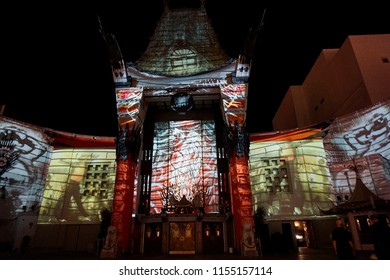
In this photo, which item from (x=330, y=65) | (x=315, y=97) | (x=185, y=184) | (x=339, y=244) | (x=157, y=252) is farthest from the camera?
(x=315, y=97)

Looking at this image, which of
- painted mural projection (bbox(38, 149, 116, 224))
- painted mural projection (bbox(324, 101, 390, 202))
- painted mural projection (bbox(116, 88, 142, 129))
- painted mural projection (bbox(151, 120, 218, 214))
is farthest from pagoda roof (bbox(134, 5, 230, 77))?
painted mural projection (bbox(324, 101, 390, 202))

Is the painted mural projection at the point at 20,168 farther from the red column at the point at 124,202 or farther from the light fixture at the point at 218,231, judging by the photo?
the light fixture at the point at 218,231

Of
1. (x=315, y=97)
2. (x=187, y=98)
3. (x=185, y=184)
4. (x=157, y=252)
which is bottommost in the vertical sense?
(x=157, y=252)

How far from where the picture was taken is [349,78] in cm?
2102

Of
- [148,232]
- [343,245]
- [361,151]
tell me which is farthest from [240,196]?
[361,151]

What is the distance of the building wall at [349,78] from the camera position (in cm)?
1909

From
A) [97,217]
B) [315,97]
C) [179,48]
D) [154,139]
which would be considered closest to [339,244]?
[154,139]

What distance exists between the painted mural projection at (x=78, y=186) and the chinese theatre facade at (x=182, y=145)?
13.2 ft

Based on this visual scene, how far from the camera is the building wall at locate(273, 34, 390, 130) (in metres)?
19.1

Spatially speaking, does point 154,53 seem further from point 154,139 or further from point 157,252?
point 157,252

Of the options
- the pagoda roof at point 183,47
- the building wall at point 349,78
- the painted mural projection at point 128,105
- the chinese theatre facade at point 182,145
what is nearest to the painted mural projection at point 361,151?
the building wall at point 349,78

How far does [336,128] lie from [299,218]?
8.16 meters

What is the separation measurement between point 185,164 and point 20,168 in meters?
13.7

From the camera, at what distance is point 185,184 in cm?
1944
